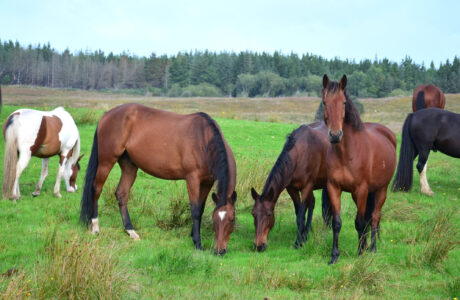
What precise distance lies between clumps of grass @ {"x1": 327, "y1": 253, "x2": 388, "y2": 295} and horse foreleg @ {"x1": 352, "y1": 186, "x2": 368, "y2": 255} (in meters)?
0.99

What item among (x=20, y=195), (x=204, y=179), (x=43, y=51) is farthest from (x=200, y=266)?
(x=43, y=51)

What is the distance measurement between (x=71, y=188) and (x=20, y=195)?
118 cm

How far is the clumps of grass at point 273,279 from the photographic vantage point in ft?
15.9

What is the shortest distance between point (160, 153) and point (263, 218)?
2.02 meters

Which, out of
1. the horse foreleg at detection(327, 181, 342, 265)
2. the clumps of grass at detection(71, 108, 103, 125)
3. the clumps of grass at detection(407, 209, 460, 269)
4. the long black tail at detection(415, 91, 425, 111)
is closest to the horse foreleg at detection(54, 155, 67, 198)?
the horse foreleg at detection(327, 181, 342, 265)

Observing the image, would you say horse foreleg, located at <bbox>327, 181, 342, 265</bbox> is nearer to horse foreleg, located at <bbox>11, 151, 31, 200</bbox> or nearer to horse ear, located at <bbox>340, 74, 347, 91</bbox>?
horse ear, located at <bbox>340, 74, 347, 91</bbox>

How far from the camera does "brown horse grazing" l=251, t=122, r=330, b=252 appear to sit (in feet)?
21.2

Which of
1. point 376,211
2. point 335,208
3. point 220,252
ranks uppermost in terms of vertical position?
point 335,208

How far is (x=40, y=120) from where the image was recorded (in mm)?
9289

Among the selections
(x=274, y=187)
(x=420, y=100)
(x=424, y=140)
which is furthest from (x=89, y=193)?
(x=420, y=100)

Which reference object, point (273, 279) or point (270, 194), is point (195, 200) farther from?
point (273, 279)

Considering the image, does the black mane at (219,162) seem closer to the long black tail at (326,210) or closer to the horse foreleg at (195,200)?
the horse foreleg at (195,200)

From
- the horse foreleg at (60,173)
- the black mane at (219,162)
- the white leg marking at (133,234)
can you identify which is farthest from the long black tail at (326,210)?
the horse foreleg at (60,173)

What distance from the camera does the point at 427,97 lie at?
14.5 meters
